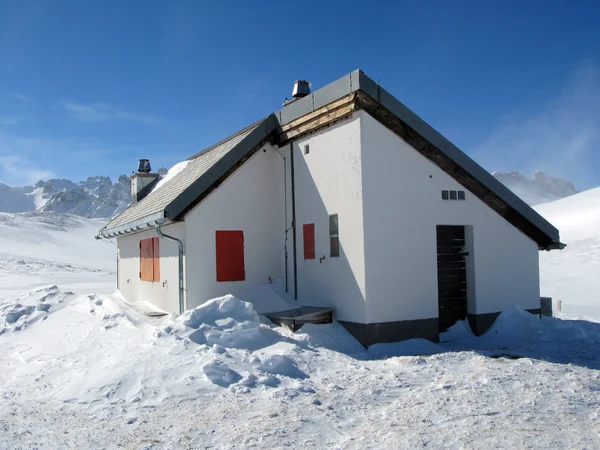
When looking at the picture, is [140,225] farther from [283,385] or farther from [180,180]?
[283,385]

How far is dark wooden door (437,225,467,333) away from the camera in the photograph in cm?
1170

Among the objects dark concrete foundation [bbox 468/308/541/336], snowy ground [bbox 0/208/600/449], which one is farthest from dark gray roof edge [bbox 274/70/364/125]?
dark concrete foundation [bbox 468/308/541/336]

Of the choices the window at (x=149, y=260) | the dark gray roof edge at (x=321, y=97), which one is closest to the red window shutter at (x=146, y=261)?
the window at (x=149, y=260)

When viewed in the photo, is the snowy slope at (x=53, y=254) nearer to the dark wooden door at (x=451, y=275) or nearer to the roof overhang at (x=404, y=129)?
the roof overhang at (x=404, y=129)

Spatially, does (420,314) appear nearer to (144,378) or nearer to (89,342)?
(144,378)

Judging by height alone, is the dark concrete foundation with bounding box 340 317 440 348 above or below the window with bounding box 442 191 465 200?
below

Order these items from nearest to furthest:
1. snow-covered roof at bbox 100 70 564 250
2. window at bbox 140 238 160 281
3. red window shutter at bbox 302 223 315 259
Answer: snow-covered roof at bbox 100 70 564 250 → red window shutter at bbox 302 223 315 259 → window at bbox 140 238 160 281

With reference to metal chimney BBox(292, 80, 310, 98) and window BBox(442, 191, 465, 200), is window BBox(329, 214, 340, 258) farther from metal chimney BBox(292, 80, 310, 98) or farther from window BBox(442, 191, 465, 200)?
metal chimney BBox(292, 80, 310, 98)

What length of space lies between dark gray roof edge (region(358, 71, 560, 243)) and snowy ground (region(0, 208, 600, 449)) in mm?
2248

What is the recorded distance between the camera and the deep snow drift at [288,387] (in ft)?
19.4

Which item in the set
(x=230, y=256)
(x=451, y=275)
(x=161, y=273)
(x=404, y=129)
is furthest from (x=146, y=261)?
(x=451, y=275)

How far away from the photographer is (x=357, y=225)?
10.5m

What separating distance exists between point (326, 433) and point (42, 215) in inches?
4316

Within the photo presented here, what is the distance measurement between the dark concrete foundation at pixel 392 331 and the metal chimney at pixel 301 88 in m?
6.45
